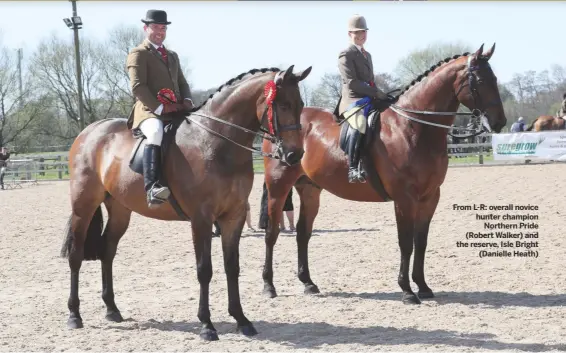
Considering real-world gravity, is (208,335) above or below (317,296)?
above

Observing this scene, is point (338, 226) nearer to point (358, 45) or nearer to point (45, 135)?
point (358, 45)

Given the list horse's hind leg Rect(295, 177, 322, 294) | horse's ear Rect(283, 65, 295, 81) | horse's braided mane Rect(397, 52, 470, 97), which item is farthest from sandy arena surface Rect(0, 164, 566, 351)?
horse's braided mane Rect(397, 52, 470, 97)

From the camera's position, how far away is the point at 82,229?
7309 mm

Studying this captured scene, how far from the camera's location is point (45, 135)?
50.5 m

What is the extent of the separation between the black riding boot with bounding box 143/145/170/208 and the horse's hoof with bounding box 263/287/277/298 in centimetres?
224

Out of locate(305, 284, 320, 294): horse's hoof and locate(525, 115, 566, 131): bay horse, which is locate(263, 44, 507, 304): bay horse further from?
locate(525, 115, 566, 131): bay horse

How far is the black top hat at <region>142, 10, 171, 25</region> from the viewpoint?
21.8 ft

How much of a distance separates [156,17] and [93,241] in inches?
98.9

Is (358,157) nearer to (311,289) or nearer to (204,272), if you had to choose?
(311,289)

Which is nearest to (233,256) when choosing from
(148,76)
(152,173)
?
(152,173)

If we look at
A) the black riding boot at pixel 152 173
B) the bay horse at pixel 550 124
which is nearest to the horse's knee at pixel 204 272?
the black riding boot at pixel 152 173

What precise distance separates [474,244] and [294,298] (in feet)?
12.9

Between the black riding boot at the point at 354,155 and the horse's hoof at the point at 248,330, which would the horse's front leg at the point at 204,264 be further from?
the black riding boot at the point at 354,155

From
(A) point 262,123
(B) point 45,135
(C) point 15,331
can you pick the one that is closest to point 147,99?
(A) point 262,123
